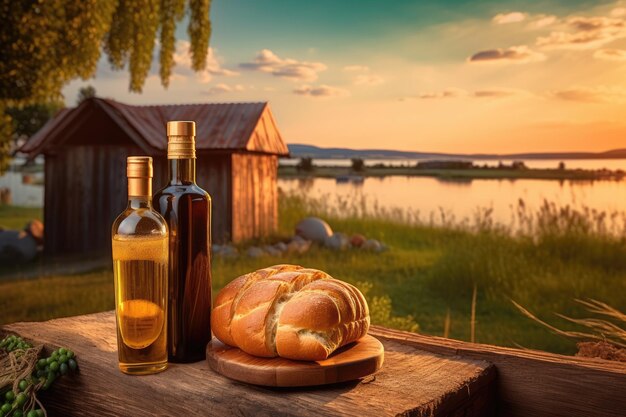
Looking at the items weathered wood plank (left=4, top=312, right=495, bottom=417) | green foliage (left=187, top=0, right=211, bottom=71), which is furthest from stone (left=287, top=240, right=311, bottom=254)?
weathered wood plank (left=4, top=312, right=495, bottom=417)

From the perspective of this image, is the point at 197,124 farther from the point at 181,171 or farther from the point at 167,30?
the point at 181,171

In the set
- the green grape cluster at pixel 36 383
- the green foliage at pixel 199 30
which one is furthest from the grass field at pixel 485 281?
the green grape cluster at pixel 36 383

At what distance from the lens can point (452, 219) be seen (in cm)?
1265

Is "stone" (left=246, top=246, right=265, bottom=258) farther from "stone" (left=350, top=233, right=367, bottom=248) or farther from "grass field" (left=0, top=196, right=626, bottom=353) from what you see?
"stone" (left=350, top=233, right=367, bottom=248)

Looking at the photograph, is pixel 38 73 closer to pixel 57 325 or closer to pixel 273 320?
pixel 57 325

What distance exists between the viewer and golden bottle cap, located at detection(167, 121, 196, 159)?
200 cm

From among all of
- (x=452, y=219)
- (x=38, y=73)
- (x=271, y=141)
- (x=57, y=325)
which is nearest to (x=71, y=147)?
(x=38, y=73)

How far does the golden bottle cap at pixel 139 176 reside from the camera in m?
1.93

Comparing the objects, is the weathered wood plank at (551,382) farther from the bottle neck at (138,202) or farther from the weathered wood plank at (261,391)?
the bottle neck at (138,202)

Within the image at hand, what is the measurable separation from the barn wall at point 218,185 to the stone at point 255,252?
0.75 meters

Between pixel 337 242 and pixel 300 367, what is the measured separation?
35.2ft

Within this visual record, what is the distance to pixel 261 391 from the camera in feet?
5.78

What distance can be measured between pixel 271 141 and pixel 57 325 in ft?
35.6

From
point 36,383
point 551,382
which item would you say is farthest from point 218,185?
point 551,382
